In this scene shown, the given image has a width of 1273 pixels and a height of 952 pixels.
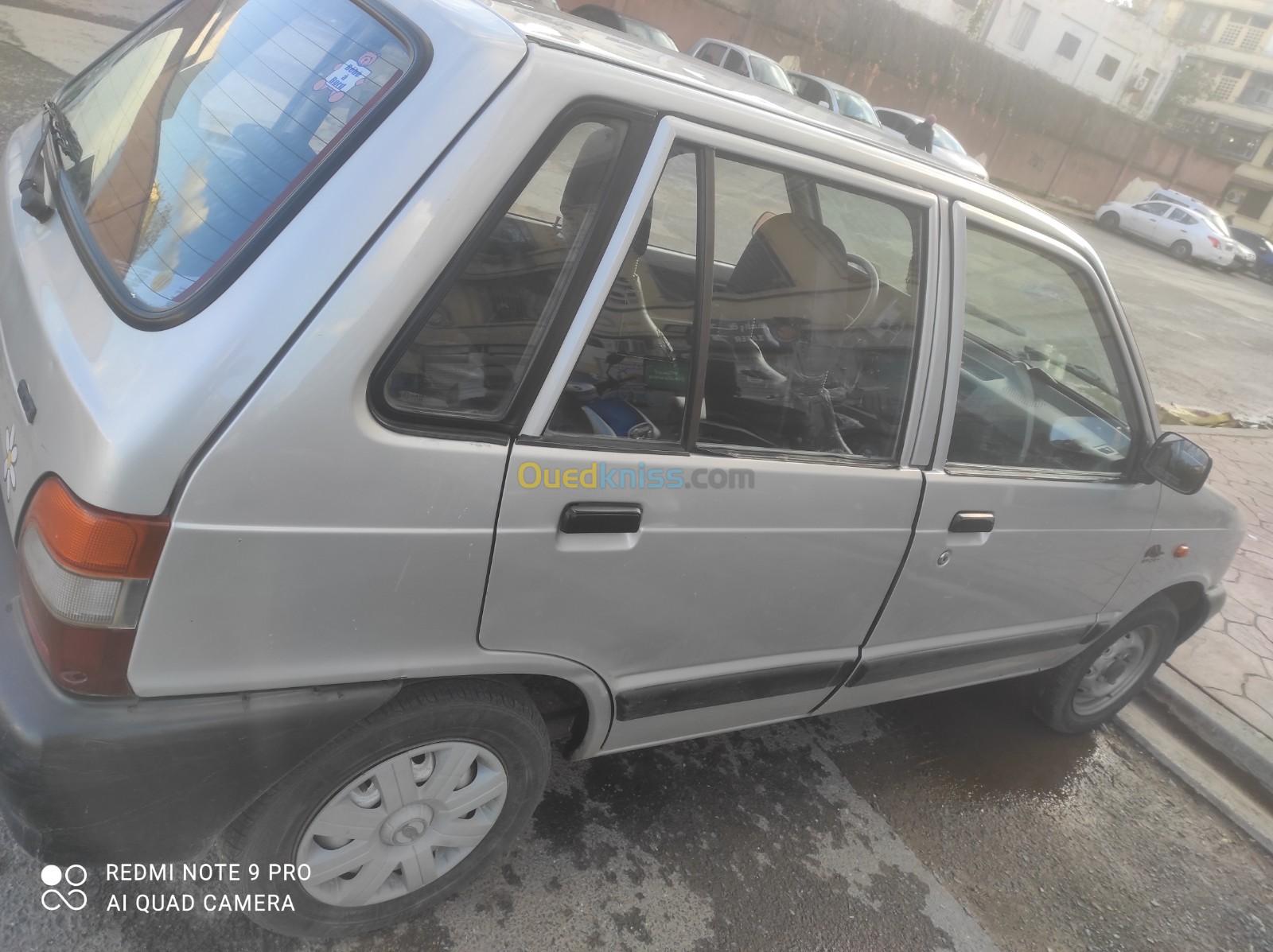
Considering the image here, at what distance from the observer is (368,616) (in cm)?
155

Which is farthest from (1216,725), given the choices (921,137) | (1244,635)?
(921,137)

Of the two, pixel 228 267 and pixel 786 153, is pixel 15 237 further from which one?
pixel 786 153

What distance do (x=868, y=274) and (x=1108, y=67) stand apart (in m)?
49.2

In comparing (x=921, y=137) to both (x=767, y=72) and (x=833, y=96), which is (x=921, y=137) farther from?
(x=833, y=96)

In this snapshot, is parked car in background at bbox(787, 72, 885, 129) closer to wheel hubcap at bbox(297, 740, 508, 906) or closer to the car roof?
the car roof

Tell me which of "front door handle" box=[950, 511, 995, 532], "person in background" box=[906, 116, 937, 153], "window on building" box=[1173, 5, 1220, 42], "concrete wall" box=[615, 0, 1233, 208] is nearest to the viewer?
"front door handle" box=[950, 511, 995, 532]

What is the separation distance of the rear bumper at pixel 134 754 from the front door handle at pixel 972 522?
1.51 m

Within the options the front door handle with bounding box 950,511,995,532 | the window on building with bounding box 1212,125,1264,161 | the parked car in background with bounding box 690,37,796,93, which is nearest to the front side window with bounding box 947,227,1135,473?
the front door handle with bounding box 950,511,995,532

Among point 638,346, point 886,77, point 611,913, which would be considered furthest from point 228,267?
point 886,77

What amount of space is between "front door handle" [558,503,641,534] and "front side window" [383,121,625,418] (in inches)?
9.6

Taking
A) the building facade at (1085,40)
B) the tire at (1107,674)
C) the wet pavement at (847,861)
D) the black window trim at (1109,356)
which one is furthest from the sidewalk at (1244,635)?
the building facade at (1085,40)

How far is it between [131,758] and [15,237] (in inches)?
46.5

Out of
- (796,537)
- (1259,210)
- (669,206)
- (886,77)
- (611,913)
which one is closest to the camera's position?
(669,206)

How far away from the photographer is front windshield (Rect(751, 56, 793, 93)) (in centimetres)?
1411
